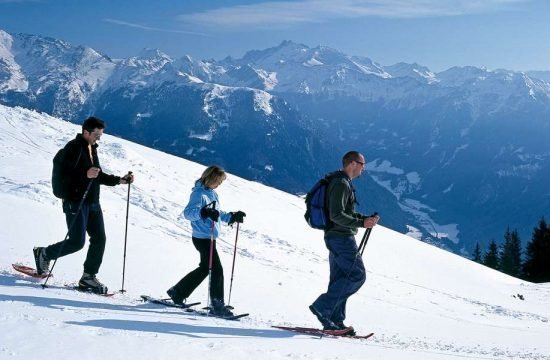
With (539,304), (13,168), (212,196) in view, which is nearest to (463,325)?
(212,196)

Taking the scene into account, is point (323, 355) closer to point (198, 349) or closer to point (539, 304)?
point (198, 349)

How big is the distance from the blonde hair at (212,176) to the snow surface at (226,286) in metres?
2.03

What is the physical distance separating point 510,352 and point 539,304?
1665cm

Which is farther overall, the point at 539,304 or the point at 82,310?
the point at 539,304

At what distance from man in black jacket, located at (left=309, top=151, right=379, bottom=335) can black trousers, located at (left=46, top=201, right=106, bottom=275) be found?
11.8 feet

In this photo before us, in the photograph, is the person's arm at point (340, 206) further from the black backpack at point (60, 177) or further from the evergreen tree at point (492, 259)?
the evergreen tree at point (492, 259)

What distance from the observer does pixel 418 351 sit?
8445mm

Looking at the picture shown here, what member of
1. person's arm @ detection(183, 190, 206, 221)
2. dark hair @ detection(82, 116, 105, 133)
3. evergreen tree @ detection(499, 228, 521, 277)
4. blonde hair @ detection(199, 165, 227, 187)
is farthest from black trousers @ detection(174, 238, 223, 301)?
evergreen tree @ detection(499, 228, 521, 277)

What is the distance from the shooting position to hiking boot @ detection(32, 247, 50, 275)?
29.9ft

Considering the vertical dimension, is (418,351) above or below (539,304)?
below

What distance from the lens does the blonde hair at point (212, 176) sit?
342 inches

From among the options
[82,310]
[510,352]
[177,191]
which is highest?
[177,191]

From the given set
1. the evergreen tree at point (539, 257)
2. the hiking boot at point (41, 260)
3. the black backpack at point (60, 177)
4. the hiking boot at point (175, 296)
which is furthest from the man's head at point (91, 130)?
the evergreen tree at point (539, 257)

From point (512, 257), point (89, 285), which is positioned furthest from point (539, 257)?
point (89, 285)
